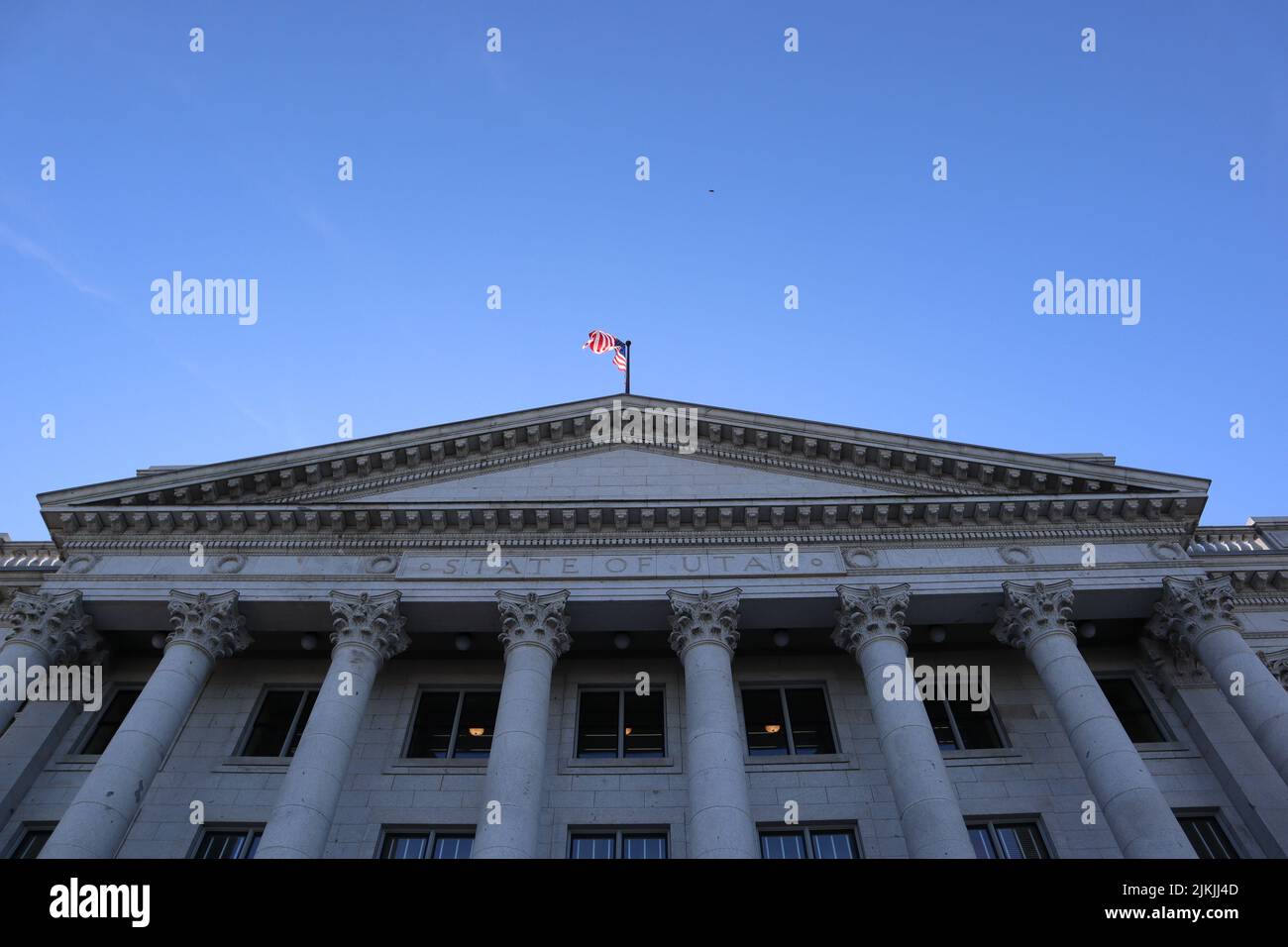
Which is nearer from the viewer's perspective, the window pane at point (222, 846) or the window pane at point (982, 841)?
the window pane at point (982, 841)

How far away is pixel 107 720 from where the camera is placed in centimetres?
2472

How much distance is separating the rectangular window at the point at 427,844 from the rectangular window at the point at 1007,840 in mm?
10884

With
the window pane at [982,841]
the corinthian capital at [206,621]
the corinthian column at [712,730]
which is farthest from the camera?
the corinthian capital at [206,621]

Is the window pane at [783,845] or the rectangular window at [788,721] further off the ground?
the rectangular window at [788,721]

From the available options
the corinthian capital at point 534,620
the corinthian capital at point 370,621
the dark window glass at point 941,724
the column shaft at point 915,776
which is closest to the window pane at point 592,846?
the corinthian capital at point 534,620

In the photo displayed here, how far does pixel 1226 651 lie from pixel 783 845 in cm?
1099

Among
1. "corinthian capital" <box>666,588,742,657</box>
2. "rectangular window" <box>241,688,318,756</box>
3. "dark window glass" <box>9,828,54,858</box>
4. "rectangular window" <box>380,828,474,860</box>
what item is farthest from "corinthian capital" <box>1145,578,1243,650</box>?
"dark window glass" <box>9,828,54,858</box>

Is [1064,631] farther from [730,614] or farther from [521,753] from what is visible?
[521,753]

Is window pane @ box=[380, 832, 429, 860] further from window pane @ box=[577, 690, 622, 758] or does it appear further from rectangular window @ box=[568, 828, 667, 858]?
window pane @ box=[577, 690, 622, 758]

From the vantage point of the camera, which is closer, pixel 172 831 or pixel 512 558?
pixel 172 831

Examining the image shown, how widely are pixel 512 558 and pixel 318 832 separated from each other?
27.1 feet

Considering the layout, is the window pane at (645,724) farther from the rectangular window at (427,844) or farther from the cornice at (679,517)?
the rectangular window at (427,844)

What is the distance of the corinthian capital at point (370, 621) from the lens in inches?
920
